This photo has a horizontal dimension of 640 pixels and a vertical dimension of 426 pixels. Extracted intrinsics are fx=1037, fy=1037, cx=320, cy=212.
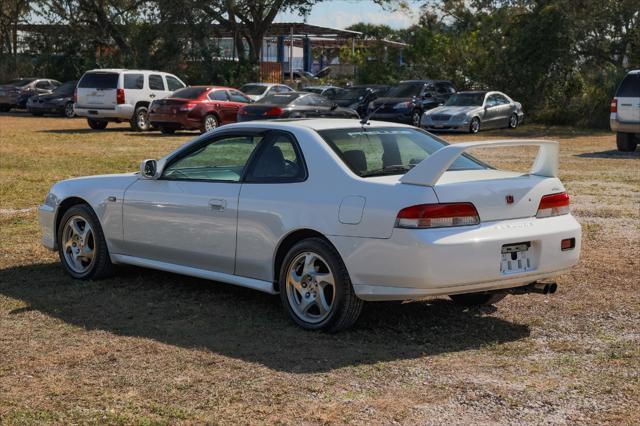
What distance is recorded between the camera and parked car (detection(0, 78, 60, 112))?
142 feet

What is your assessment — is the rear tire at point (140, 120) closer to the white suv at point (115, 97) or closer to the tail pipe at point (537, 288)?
the white suv at point (115, 97)

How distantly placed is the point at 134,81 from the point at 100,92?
1054 millimetres

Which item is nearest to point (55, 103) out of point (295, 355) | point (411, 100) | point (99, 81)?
point (99, 81)

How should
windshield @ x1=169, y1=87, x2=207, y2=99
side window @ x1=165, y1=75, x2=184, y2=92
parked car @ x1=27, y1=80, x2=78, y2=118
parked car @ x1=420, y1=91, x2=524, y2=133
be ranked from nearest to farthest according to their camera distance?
windshield @ x1=169, y1=87, x2=207, y2=99, parked car @ x1=420, y1=91, x2=524, y2=133, side window @ x1=165, y1=75, x2=184, y2=92, parked car @ x1=27, y1=80, x2=78, y2=118

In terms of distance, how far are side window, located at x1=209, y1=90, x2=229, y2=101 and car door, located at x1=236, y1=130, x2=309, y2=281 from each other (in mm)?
21653

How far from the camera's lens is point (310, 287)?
6.82 m

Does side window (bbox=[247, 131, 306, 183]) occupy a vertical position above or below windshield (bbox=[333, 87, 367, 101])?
above

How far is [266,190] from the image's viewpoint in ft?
23.5

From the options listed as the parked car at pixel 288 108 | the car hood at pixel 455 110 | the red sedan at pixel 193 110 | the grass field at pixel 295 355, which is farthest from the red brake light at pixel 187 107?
the grass field at pixel 295 355

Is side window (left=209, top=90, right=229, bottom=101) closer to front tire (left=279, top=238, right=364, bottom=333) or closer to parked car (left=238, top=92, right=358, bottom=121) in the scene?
parked car (left=238, top=92, right=358, bottom=121)

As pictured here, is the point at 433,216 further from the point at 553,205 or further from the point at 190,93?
the point at 190,93

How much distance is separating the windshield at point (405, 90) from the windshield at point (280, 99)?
6202 millimetres

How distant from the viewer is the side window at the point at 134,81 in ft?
98.8

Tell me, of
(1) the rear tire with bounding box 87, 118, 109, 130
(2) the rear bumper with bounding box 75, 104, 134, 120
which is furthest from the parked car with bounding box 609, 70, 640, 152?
(1) the rear tire with bounding box 87, 118, 109, 130
